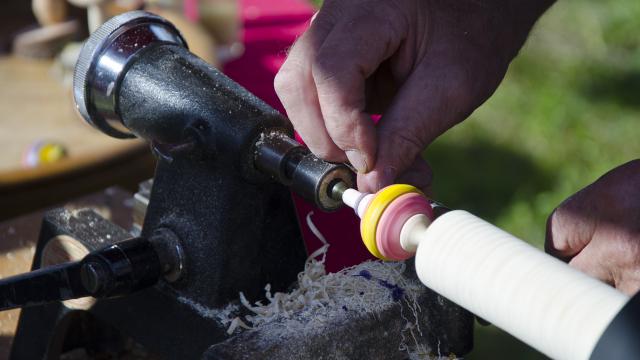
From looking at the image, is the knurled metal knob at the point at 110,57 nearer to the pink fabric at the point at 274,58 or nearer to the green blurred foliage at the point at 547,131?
the pink fabric at the point at 274,58

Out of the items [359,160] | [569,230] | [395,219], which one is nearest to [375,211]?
[395,219]

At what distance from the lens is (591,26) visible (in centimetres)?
339

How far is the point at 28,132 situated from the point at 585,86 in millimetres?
1868

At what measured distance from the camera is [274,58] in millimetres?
1979

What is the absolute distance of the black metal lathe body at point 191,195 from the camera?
0.92 m

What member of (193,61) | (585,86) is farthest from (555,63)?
(193,61)

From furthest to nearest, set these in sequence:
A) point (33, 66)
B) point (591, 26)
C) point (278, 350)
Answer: point (591, 26), point (33, 66), point (278, 350)

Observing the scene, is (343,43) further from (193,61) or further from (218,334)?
(218,334)

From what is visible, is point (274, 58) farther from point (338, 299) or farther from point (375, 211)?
point (375, 211)

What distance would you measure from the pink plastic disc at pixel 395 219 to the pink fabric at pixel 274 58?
416mm

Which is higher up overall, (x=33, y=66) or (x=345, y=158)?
(x=345, y=158)

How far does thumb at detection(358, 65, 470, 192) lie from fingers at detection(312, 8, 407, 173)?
0.02 meters

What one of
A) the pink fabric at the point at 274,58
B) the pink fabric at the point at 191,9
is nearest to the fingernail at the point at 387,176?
the pink fabric at the point at 274,58

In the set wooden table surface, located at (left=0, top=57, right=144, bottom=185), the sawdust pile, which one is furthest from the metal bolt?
wooden table surface, located at (left=0, top=57, right=144, bottom=185)
